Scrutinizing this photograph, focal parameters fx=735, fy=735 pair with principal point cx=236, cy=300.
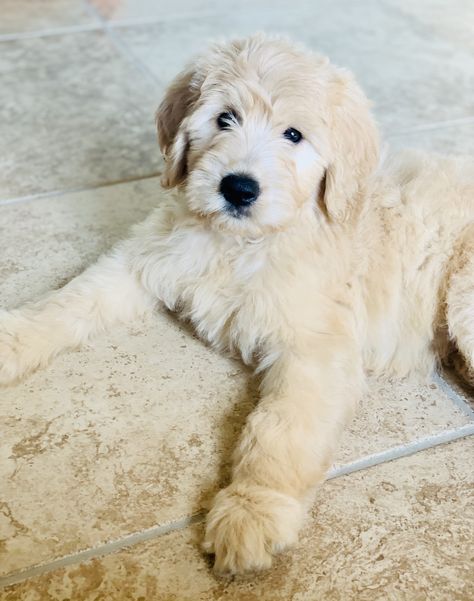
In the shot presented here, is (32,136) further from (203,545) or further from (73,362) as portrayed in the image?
(203,545)

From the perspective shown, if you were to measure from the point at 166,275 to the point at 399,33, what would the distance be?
311 centimetres

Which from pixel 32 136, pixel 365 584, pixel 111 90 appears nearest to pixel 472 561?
pixel 365 584

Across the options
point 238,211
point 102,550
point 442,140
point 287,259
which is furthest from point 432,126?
point 102,550

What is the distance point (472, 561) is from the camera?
1.75 metres

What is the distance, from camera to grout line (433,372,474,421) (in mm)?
2174

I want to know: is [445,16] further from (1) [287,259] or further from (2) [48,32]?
(1) [287,259]

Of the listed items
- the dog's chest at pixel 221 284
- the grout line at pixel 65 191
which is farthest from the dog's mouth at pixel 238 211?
the grout line at pixel 65 191

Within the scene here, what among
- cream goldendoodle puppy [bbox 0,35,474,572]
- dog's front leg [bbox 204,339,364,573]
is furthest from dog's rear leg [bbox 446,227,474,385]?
dog's front leg [bbox 204,339,364,573]

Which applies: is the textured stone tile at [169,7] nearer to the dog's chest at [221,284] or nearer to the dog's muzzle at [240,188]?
the dog's chest at [221,284]

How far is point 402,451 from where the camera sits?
2.02 metres

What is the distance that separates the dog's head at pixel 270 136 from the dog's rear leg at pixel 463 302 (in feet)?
1.23

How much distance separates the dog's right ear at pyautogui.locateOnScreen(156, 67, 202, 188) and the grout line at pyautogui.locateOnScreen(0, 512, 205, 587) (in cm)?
96

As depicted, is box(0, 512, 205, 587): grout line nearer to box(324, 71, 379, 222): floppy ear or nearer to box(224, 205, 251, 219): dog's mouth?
box(224, 205, 251, 219): dog's mouth

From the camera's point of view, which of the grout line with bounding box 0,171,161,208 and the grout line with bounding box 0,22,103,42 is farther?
the grout line with bounding box 0,22,103,42
